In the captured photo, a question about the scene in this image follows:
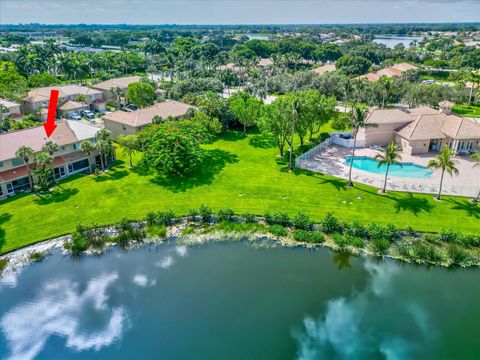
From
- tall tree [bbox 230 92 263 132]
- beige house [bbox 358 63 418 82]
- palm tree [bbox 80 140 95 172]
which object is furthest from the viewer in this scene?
beige house [bbox 358 63 418 82]

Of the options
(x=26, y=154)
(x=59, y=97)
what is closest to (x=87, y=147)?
(x=26, y=154)

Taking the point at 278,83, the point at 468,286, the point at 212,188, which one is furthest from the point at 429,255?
the point at 278,83

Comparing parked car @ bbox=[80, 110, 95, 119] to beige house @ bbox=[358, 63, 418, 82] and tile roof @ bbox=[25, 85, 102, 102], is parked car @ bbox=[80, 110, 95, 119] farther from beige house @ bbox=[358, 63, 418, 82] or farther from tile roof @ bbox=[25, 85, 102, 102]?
beige house @ bbox=[358, 63, 418, 82]

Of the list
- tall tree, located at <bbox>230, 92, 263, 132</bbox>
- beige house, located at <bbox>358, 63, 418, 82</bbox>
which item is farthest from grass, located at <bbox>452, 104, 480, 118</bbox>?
tall tree, located at <bbox>230, 92, 263, 132</bbox>

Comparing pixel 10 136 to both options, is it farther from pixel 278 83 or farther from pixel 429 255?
pixel 278 83

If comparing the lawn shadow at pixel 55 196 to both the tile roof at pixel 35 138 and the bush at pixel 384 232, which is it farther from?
the bush at pixel 384 232

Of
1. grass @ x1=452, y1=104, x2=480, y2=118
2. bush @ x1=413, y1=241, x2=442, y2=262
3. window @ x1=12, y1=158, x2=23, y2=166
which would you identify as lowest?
bush @ x1=413, y1=241, x2=442, y2=262
